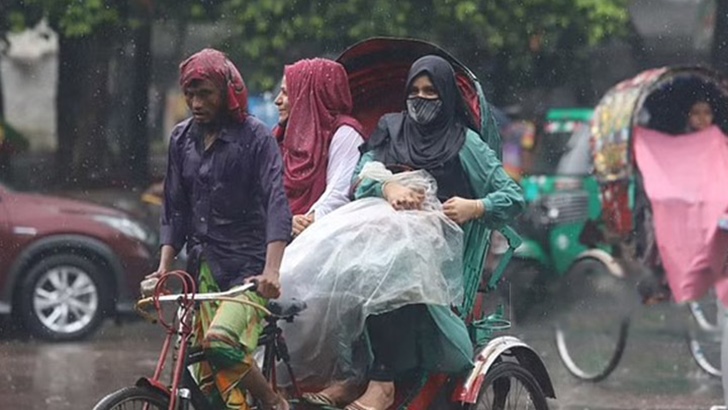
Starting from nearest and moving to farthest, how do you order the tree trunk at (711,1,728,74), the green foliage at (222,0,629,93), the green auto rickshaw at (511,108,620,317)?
the green auto rickshaw at (511,108,620,317) → the green foliage at (222,0,629,93) → the tree trunk at (711,1,728,74)

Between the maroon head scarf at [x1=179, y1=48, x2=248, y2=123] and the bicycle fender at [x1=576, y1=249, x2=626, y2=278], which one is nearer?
the maroon head scarf at [x1=179, y1=48, x2=248, y2=123]

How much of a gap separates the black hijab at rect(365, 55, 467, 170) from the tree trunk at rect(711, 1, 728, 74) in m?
8.19

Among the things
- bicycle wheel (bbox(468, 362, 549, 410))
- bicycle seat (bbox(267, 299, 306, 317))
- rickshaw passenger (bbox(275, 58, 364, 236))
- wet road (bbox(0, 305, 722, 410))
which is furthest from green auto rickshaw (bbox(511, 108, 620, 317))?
bicycle seat (bbox(267, 299, 306, 317))

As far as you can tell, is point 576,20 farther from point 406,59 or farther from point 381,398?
point 381,398

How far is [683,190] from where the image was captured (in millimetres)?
11734

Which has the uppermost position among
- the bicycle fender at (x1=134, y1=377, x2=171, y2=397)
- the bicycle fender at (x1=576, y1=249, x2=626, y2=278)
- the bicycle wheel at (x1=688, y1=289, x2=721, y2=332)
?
the bicycle fender at (x1=134, y1=377, x2=171, y2=397)

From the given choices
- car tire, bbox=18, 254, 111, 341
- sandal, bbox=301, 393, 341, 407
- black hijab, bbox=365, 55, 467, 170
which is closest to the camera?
sandal, bbox=301, 393, 341, 407

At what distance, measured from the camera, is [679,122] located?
1225 centimetres

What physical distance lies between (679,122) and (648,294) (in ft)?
4.38

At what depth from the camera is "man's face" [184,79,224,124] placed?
5.73 metres

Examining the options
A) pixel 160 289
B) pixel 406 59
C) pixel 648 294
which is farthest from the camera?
pixel 648 294

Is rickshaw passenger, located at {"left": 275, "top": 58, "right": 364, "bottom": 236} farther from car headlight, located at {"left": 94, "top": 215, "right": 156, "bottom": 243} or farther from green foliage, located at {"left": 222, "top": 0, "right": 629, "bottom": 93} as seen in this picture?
green foliage, located at {"left": 222, "top": 0, "right": 629, "bottom": 93}

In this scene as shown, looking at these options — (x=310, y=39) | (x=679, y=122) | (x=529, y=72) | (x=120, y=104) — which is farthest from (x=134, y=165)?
(x=679, y=122)

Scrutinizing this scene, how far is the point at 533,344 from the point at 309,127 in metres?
5.53
